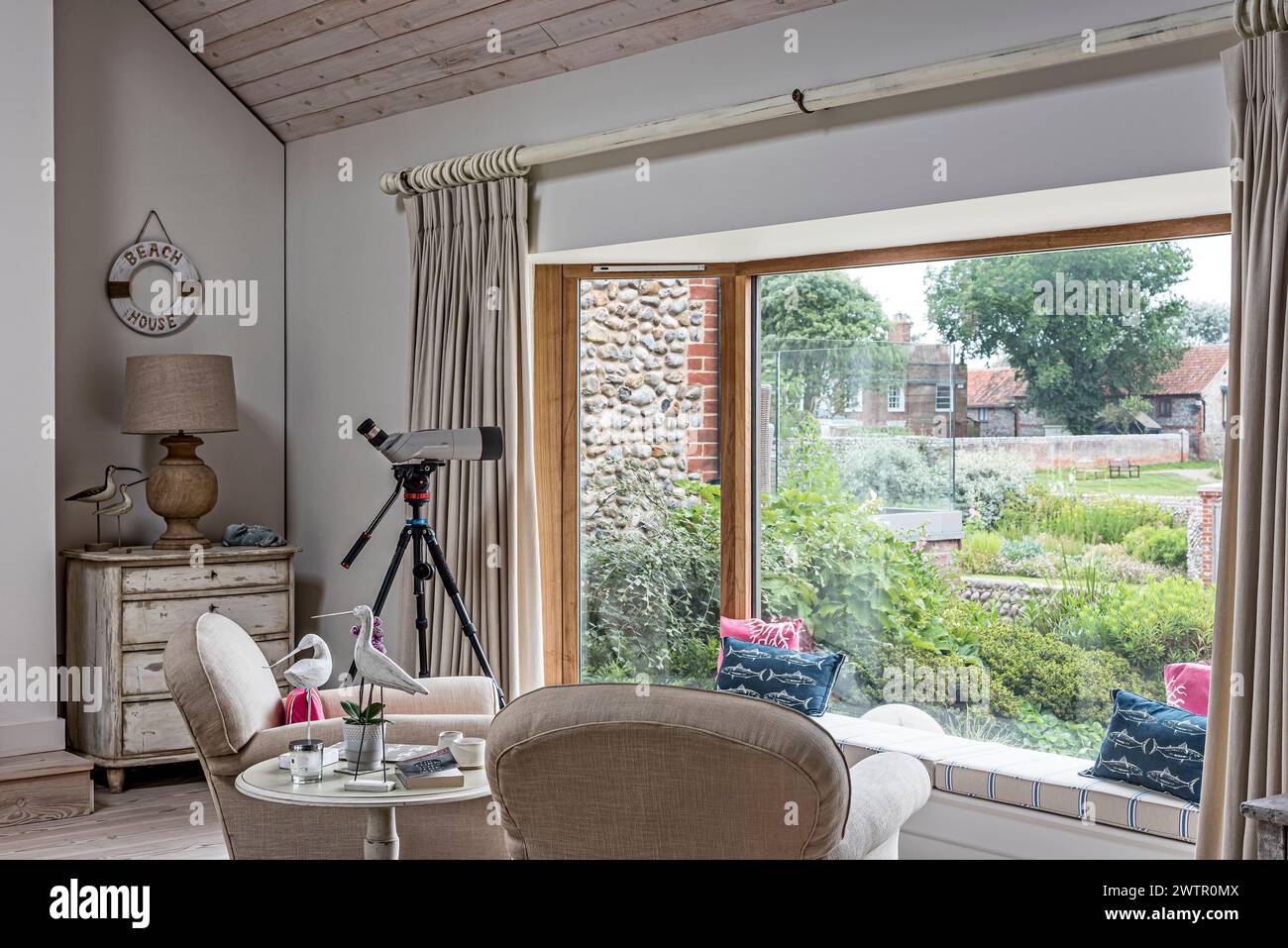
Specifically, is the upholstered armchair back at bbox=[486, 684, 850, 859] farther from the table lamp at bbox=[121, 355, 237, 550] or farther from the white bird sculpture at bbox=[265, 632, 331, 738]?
the table lamp at bbox=[121, 355, 237, 550]

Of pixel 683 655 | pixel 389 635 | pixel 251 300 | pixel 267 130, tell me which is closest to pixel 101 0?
pixel 267 130

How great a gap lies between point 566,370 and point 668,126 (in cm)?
113

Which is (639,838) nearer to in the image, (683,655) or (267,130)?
(683,655)

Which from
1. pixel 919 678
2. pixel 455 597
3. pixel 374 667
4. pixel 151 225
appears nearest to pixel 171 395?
pixel 151 225

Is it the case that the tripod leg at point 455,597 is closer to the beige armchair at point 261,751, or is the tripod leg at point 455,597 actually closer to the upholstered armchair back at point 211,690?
the beige armchair at point 261,751

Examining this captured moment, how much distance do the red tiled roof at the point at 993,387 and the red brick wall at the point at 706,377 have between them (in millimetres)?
962

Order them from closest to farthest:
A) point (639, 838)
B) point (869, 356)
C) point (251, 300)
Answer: point (639, 838), point (869, 356), point (251, 300)

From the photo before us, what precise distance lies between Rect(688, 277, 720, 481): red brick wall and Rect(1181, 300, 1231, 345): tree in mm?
1617

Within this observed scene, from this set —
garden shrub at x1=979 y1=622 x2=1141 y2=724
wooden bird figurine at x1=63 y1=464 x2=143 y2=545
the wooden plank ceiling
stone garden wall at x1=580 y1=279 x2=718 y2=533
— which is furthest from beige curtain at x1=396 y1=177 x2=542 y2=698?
garden shrub at x1=979 y1=622 x2=1141 y2=724

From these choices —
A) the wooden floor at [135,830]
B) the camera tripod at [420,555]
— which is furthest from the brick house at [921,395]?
the wooden floor at [135,830]

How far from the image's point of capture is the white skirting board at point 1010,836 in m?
2.80

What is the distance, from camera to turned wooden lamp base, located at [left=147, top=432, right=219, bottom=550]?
448 cm

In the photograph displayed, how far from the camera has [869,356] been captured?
3.88 meters
